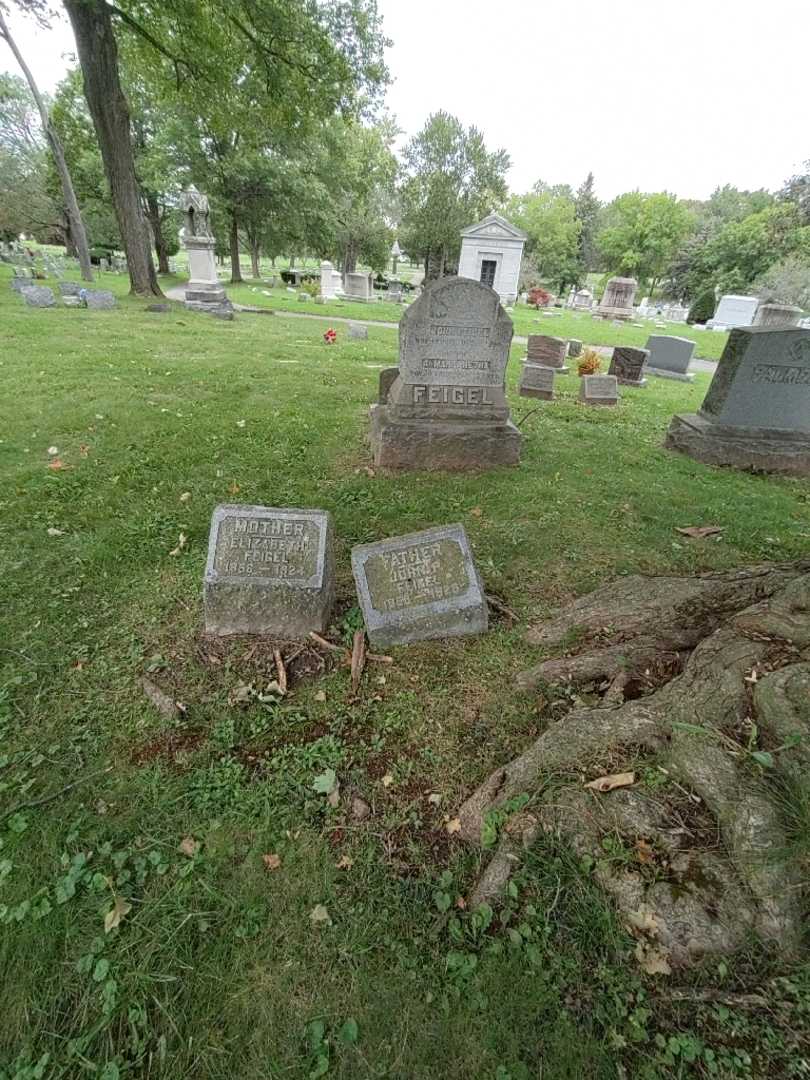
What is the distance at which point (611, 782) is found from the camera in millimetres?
1873

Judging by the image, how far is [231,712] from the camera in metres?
2.62

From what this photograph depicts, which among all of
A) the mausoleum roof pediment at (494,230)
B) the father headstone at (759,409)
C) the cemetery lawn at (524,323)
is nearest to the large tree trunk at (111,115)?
the cemetery lawn at (524,323)

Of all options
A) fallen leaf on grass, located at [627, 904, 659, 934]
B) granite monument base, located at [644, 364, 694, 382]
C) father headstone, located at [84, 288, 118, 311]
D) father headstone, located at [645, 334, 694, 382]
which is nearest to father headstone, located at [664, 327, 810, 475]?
fallen leaf on grass, located at [627, 904, 659, 934]

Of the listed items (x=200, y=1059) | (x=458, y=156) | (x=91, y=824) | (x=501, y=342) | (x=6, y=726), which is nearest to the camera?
(x=200, y=1059)

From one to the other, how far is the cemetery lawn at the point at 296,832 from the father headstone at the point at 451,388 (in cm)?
79

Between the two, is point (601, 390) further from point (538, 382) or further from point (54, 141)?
point (54, 141)

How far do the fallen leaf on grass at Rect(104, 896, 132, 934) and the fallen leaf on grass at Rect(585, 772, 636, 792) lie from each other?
5.71 feet

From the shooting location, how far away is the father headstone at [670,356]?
45.2 feet

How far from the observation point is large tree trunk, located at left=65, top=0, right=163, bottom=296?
12.5 meters

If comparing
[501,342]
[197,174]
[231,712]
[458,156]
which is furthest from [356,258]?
[231,712]

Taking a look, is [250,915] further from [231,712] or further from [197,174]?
[197,174]

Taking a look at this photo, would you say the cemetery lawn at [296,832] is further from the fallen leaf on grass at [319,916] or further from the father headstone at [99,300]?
the father headstone at [99,300]

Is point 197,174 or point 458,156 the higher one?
point 458,156

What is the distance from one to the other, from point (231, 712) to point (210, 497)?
8.43ft
